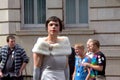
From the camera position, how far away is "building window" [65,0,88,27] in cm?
1870

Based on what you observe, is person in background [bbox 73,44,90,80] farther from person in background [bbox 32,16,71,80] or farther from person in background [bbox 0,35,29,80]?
person in background [bbox 32,16,71,80]

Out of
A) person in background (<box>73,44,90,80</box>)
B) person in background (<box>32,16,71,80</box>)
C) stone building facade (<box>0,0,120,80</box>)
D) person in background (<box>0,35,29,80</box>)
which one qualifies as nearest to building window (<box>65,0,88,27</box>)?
stone building facade (<box>0,0,120,80</box>)

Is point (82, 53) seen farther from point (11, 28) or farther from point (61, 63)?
point (11, 28)

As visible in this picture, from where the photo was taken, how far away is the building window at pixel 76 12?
18703mm

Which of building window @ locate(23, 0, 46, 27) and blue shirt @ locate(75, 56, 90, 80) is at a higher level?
building window @ locate(23, 0, 46, 27)

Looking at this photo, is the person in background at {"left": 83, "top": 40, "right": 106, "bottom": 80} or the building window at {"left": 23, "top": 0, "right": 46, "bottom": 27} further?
the building window at {"left": 23, "top": 0, "right": 46, "bottom": 27}

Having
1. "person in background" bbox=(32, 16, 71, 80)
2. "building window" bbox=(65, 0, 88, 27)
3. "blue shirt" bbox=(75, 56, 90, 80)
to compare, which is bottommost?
"blue shirt" bbox=(75, 56, 90, 80)

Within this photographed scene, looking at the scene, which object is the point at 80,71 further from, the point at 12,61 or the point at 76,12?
the point at 76,12

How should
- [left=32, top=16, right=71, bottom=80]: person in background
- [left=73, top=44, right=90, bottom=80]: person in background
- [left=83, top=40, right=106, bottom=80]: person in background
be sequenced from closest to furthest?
[left=32, top=16, right=71, bottom=80]: person in background < [left=83, top=40, right=106, bottom=80]: person in background < [left=73, top=44, right=90, bottom=80]: person in background

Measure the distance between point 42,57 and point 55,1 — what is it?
1079cm

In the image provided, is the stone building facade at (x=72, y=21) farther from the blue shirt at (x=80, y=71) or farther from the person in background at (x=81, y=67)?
the blue shirt at (x=80, y=71)

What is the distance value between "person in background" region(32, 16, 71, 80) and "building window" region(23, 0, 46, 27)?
36.6 ft

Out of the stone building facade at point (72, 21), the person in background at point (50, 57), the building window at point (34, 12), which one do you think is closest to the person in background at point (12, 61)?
the stone building facade at point (72, 21)

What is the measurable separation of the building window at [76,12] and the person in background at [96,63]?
775cm
